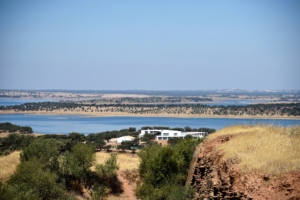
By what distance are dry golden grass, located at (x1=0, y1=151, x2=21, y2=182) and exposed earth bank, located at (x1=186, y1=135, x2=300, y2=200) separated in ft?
→ 52.0

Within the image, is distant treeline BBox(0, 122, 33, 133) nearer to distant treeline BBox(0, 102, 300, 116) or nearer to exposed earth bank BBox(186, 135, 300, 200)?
exposed earth bank BBox(186, 135, 300, 200)

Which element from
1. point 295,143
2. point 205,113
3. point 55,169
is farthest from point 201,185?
point 205,113

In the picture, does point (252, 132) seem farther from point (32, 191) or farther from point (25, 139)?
point (25, 139)

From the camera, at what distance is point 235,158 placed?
13.8m

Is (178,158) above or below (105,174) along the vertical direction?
above

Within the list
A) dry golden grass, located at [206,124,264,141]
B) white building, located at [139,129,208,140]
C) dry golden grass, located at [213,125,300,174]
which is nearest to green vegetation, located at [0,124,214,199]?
dry golden grass, located at [206,124,264,141]

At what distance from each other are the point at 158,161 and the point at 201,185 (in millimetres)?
9570

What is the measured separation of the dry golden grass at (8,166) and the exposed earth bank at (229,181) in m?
15.9

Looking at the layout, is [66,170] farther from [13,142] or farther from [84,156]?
[13,142]

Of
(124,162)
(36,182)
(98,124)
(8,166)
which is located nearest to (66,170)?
(8,166)

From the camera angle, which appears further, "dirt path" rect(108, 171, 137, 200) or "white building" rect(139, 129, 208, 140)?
→ "white building" rect(139, 129, 208, 140)

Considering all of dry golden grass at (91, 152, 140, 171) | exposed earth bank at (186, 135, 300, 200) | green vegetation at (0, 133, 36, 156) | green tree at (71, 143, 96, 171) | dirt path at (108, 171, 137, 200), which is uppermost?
exposed earth bank at (186, 135, 300, 200)

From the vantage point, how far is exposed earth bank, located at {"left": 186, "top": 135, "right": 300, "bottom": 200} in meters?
11.2

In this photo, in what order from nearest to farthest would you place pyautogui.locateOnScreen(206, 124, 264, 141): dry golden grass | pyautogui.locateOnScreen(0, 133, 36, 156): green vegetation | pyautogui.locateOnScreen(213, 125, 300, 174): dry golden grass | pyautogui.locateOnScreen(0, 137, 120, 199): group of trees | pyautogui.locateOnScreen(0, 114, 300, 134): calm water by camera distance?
pyautogui.locateOnScreen(213, 125, 300, 174): dry golden grass
pyautogui.locateOnScreen(206, 124, 264, 141): dry golden grass
pyautogui.locateOnScreen(0, 137, 120, 199): group of trees
pyautogui.locateOnScreen(0, 133, 36, 156): green vegetation
pyautogui.locateOnScreen(0, 114, 300, 134): calm water
